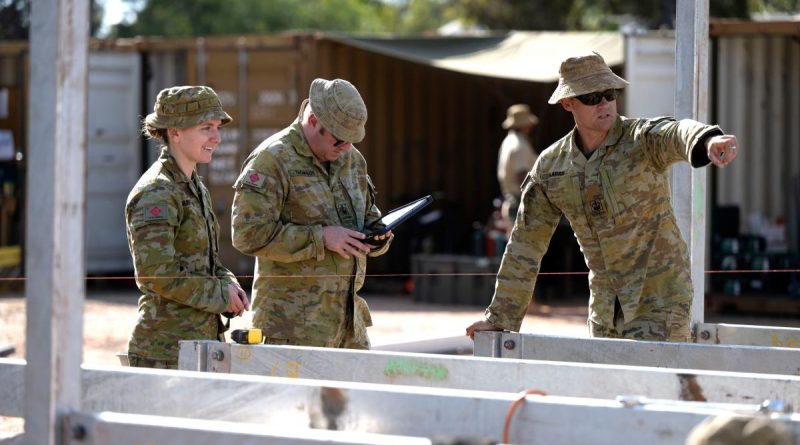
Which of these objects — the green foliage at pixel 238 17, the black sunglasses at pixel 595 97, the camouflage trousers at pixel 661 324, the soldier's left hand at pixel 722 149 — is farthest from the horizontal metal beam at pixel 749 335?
the green foliage at pixel 238 17

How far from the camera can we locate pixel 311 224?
537 centimetres

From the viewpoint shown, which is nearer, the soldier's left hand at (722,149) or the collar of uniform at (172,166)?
the soldier's left hand at (722,149)

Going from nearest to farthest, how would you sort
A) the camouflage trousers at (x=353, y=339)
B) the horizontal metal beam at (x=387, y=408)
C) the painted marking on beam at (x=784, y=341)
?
the horizontal metal beam at (x=387, y=408) → the camouflage trousers at (x=353, y=339) → the painted marking on beam at (x=784, y=341)

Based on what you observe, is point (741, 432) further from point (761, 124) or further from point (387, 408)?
point (761, 124)

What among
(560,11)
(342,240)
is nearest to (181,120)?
(342,240)

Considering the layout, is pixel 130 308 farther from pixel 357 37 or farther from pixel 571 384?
pixel 571 384

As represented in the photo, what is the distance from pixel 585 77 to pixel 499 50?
363 inches

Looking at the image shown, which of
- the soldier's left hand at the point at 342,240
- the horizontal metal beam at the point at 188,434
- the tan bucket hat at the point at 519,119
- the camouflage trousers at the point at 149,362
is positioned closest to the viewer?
the horizontal metal beam at the point at 188,434

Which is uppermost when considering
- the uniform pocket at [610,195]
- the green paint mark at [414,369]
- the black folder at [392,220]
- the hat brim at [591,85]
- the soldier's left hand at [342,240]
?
the hat brim at [591,85]

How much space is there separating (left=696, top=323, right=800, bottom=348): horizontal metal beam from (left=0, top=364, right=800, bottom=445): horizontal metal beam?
191 centimetres

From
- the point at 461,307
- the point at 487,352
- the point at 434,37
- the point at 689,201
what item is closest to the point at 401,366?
the point at 487,352

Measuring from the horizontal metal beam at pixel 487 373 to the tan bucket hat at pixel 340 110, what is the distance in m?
0.98

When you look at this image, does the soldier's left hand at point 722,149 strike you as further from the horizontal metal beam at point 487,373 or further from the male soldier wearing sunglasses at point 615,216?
the horizontal metal beam at point 487,373

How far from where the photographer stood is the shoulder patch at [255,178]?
5.24 metres
